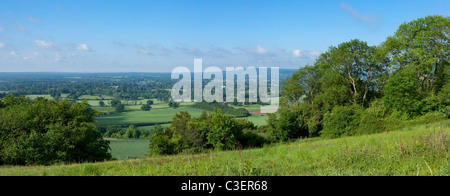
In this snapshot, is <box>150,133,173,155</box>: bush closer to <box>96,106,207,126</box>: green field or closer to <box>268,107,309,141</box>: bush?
<box>268,107,309,141</box>: bush

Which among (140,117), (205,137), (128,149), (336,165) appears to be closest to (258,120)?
(128,149)

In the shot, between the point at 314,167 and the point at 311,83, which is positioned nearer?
the point at 314,167

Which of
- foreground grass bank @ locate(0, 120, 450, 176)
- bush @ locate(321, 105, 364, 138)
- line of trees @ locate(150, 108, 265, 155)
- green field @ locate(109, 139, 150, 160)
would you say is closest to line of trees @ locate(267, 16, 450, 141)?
bush @ locate(321, 105, 364, 138)

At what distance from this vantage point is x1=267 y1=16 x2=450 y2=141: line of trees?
21.1 meters

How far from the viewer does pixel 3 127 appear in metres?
16.4

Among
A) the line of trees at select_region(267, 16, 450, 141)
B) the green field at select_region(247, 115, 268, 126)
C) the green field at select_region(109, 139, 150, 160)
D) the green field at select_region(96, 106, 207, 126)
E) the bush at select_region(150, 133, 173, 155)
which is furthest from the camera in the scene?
the green field at select_region(96, 106, 207, 126)

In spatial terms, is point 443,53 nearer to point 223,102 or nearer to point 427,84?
point 427,84

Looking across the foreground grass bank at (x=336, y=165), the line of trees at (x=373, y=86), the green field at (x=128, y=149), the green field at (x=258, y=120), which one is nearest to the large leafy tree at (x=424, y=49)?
the line of trees at (x=373, y=86)

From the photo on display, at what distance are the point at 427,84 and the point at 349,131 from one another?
833 cm

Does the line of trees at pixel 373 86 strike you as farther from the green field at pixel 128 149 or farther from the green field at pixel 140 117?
the green field at pixel 140 117

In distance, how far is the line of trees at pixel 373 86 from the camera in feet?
69.4

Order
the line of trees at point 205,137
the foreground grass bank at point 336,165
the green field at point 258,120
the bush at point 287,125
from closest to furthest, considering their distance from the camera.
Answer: the foreground grass bank at point 336,165 < the line of trees at point 205,137 < the bush at point 287,125 < the green field at point 258,120

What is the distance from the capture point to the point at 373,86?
28172 mm
